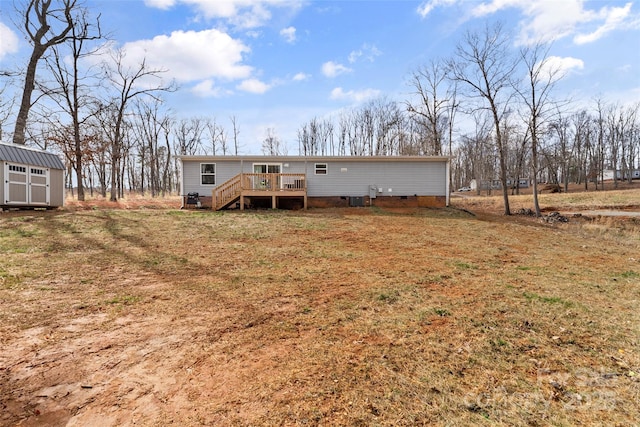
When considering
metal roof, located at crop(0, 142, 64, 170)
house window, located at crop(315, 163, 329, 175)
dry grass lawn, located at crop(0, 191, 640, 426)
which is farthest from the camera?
house window, located at crop(315, 163, 329, 175)

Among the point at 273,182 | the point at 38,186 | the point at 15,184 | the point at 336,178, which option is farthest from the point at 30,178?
the point at 336,178

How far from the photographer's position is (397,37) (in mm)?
13469

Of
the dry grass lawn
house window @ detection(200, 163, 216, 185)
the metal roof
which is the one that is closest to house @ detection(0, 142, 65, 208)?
the metal roof

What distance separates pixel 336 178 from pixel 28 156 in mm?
13099

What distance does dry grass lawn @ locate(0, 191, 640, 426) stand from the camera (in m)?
2.20

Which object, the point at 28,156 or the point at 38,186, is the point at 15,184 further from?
the point at 28,156

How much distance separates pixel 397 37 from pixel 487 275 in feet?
38.2

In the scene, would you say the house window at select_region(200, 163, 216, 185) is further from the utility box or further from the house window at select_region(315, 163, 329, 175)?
the utility box

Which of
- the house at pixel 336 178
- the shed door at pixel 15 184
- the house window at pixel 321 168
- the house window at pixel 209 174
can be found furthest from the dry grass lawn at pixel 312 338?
the house window at pixel 321 168

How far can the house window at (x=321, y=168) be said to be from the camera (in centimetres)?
1698

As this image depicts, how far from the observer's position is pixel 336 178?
17062 millimetres

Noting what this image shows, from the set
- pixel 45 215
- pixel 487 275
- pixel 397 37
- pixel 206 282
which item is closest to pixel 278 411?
pixel 206 282

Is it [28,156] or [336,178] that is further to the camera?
[336,178]

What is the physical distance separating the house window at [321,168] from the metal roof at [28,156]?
1149 centimetres
